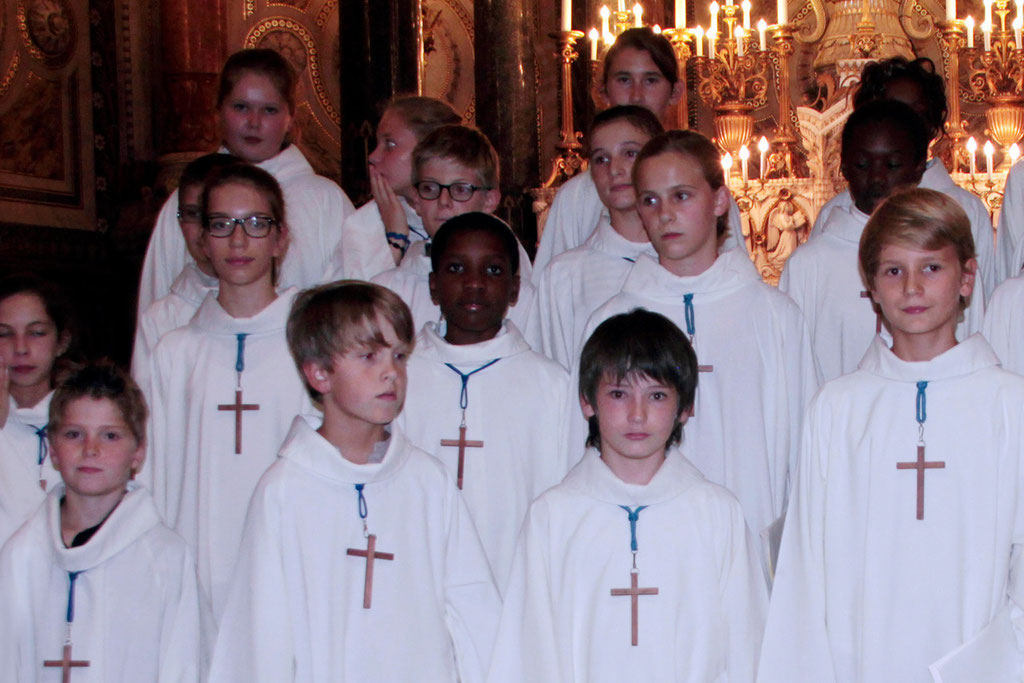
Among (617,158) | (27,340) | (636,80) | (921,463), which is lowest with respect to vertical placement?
(921,463)

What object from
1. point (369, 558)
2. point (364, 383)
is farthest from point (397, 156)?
point (369, 558)

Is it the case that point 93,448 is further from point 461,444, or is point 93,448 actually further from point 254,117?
point 254,117

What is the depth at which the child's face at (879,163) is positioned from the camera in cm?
499

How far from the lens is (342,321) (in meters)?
3.79

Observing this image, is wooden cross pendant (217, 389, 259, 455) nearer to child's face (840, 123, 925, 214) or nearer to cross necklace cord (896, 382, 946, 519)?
cross necklace cord (896, 382, 946, 519)

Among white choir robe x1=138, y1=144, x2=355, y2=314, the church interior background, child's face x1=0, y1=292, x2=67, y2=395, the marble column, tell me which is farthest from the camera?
the marble column

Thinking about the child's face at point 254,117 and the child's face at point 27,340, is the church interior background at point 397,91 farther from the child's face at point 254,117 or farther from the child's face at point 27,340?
the child's face at point 27,340

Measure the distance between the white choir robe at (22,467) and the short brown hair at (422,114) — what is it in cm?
180

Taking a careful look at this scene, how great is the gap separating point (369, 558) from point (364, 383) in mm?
448

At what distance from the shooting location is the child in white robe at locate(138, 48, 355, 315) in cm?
545

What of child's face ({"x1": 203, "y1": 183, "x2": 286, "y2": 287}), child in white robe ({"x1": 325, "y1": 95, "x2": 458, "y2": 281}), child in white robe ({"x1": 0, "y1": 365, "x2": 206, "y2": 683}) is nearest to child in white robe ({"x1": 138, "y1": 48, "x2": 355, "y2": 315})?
child in white robe ({"x1": 325, "y1": 95, "x2": 458, "y2": 281})

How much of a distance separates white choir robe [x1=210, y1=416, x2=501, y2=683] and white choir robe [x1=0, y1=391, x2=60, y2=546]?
116cm

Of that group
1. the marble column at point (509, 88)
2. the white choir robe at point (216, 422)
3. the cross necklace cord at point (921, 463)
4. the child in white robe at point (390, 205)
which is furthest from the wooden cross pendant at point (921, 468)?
the marble column at point (509, 88)

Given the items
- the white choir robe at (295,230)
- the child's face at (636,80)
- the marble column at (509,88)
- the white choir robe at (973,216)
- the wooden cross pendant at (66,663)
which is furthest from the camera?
the marble column at (509,88)
